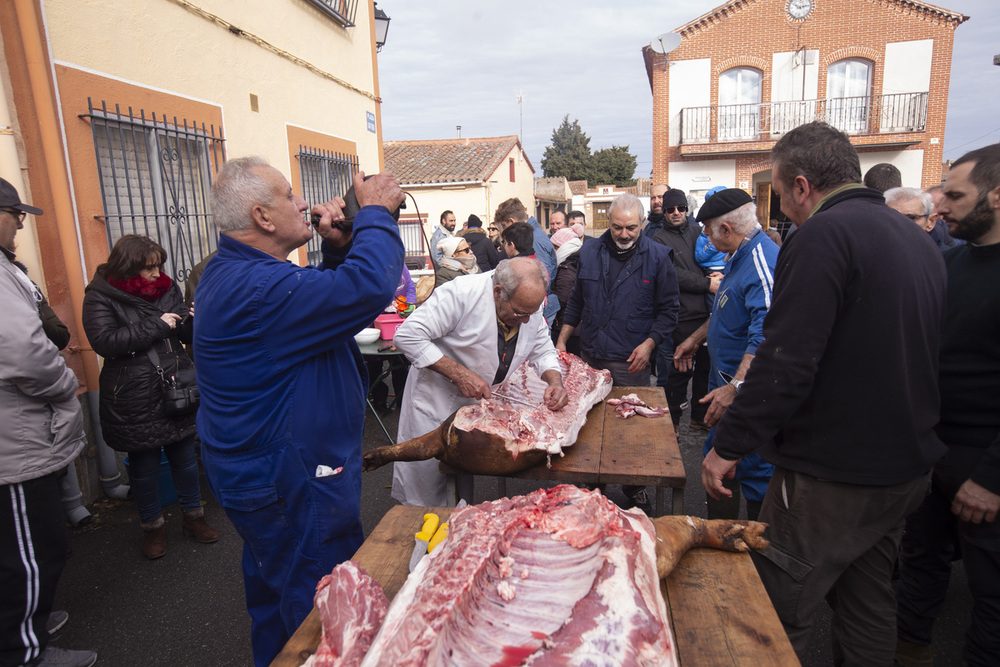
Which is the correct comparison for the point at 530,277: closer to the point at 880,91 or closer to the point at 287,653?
the point at 287,653

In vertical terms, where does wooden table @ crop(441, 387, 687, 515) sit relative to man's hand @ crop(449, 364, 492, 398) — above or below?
below

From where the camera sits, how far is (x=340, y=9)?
8.16m

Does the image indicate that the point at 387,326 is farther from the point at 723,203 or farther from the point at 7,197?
the point at 723,203

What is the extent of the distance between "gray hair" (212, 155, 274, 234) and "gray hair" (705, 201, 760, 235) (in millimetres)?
2672

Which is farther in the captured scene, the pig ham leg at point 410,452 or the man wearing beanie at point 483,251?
the man wearing beanie at point 483,251

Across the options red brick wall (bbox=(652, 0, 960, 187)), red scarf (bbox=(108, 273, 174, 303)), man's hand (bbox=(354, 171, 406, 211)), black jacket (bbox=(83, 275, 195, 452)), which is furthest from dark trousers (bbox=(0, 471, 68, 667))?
red brick wall (bbox=(652, 0, 960, 187))

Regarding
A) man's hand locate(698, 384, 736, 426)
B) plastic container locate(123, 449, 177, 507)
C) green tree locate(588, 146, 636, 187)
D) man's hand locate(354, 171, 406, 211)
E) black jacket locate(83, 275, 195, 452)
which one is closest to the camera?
man's hand locate(354, 171, 406, 211)

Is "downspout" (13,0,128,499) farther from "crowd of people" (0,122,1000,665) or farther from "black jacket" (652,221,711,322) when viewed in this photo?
"black jacket" (652,221,711,322)

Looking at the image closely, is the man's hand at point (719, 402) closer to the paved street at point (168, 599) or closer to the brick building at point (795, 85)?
the paved street at point (168, 599)

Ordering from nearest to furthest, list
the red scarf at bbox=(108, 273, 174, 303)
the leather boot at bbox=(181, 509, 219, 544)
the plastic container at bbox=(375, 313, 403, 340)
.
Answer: the red scarf at bbox=(108, 273, 174, 303) < the leather boot at bbox=(181, 509, 219, 544) < the plastic container at bbox=(375, 313, 403, 340)

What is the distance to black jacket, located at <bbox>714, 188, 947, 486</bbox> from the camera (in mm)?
1943

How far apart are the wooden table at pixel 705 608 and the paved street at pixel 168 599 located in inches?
58.0

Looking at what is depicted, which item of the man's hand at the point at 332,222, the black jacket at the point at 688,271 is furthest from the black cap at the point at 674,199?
the man's hand at the point at 332,222

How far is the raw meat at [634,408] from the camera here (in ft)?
10.6
